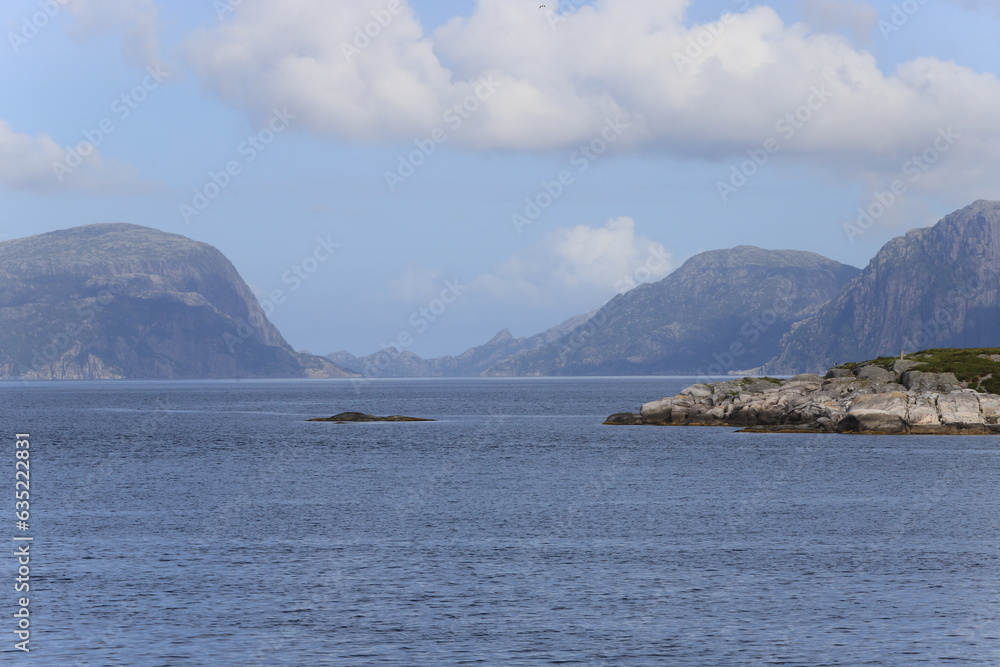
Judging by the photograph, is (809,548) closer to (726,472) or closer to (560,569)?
(560,569)

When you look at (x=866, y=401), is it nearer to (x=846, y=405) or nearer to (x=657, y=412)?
(x=846, y=405)

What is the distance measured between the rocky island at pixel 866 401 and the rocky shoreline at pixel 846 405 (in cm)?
11

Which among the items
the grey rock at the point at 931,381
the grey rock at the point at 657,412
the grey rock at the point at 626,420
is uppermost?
the grey rock at the point at 931,381

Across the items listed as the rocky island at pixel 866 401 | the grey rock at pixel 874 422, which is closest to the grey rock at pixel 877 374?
the rocky island at pixel 866 401

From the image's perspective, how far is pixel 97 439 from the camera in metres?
129

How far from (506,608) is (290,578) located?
9585 millimetres

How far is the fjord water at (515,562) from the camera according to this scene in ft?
103

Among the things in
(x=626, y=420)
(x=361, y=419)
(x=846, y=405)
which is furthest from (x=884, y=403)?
(x=361, y=419)

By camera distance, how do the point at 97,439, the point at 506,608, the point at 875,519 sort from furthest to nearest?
the point at 97,439, the point at 875,519, the point at 506,608

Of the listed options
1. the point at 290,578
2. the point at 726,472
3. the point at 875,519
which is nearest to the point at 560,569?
the point at 290,578

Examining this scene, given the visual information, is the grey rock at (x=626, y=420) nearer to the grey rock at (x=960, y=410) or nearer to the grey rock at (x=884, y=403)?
the grey rock at (x=884, y=403)

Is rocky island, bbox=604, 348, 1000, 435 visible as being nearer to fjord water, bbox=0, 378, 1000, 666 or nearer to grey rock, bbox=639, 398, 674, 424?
grey rock, bbox=639, 398, 674, 424

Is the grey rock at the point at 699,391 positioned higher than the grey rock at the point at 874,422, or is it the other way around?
the grey rock at the point at 699,391

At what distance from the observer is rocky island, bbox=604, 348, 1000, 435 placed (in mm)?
121625
